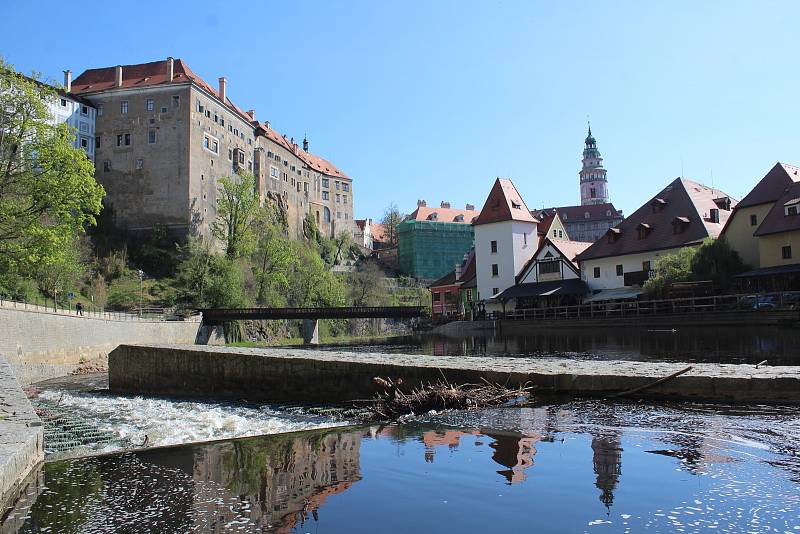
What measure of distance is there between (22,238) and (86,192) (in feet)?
11.7

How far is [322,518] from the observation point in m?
5.72

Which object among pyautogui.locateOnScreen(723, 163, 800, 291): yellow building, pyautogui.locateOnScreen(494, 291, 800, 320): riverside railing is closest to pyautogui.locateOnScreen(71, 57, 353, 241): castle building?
pyautogui.locateOnScreen(494, 291, 800, 320): riverside railing

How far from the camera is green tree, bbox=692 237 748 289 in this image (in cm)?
4434

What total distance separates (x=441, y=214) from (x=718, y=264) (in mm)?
75487

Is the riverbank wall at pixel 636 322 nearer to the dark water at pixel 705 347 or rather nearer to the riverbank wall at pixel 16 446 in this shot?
the dark water at pixel 705 347

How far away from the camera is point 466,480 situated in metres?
6.76

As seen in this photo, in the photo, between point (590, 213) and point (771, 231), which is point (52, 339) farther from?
point (590, 213)

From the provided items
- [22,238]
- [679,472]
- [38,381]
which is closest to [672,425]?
[679,472]

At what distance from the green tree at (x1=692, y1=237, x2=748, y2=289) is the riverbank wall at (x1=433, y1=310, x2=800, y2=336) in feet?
17.7

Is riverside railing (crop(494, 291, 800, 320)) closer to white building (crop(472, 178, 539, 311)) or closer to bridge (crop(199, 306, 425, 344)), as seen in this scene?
white building (crop(472, 178, 539, 311))

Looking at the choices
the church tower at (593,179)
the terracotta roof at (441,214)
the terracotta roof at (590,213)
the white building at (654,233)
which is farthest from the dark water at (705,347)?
the church tower at (593,179)

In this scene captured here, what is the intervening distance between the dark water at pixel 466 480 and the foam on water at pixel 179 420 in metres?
1.26

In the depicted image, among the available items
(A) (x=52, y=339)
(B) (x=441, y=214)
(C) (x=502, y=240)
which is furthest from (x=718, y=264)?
(B) (x=441, y=214)

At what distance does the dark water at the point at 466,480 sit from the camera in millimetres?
5535
